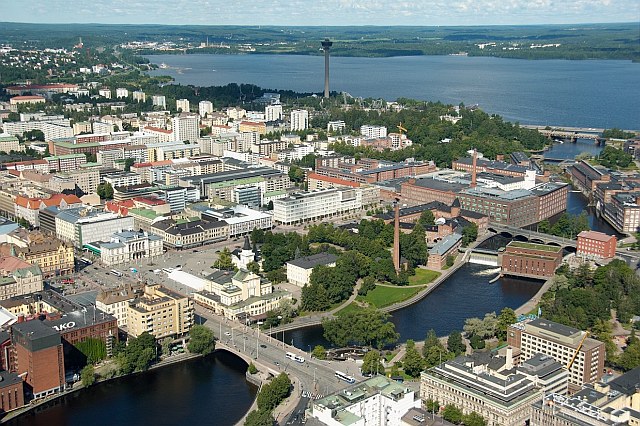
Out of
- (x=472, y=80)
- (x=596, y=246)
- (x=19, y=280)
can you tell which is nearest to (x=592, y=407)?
(x=596, y=246)

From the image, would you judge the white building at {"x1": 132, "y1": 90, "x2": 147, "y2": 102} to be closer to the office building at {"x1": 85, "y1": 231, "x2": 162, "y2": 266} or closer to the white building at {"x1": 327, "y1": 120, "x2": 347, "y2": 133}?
the white building at {"x1": 327, "y1": 120, "x2": 347, "y2": 133}

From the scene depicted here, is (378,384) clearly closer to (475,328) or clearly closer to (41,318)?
(475,328)

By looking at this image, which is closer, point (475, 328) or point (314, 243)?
point (475, 328)

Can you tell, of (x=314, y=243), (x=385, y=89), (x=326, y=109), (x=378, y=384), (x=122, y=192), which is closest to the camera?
(x=378, y=384)

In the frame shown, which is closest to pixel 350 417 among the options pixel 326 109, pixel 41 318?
pixel 41 318

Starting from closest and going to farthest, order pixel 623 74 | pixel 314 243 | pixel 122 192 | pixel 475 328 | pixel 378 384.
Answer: pixel 378 384 < pixel 475 328 < pixel 314 243 < pixel 122 192 < pixel 623 74

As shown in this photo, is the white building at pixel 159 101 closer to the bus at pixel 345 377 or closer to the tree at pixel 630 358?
the bus at pixel 345 377

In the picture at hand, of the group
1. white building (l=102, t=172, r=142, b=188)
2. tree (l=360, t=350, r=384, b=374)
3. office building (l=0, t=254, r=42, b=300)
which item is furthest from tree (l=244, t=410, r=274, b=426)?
white building (l=102, t=172, r=142, b=188)
